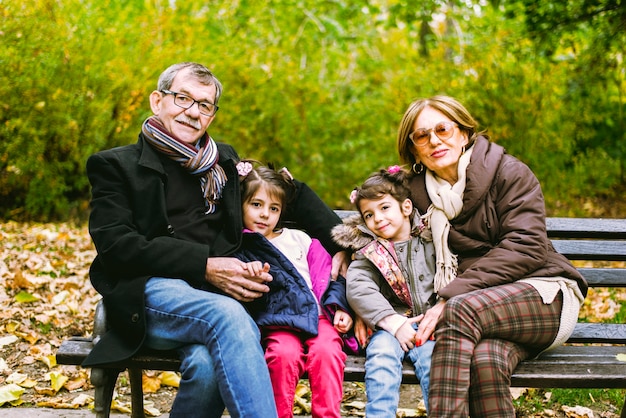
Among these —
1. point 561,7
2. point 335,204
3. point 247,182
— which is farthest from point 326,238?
point 335,204

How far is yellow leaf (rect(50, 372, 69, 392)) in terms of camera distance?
3920mm

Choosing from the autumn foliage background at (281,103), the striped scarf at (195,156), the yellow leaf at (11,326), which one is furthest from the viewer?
the autumn foliage background at (281,103)

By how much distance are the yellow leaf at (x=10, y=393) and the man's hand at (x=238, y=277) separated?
1.47 meters

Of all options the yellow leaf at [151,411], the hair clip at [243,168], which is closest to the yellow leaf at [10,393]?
the yellow leaf at [151,411]

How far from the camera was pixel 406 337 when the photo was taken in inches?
120

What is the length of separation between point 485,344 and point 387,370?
427 mm

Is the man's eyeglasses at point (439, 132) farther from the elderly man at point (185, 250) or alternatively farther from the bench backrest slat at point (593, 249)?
the bench backrest slat at point (593, 249)

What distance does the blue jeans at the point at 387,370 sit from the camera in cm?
283

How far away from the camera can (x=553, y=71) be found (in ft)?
24.7

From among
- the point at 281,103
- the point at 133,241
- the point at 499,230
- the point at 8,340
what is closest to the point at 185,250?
the point at 133,241

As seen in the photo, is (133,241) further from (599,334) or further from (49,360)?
(599,334)

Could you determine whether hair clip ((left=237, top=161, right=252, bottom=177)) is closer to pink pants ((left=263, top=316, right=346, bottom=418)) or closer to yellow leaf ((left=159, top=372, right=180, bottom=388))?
pink pants ((left=263, top=316, right=346, bottom=418))

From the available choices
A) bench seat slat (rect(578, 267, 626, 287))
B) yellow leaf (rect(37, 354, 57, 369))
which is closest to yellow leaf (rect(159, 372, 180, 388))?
yellow leaf (rect(37, 354, 57, 369))

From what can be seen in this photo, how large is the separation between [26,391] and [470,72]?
5807mm
